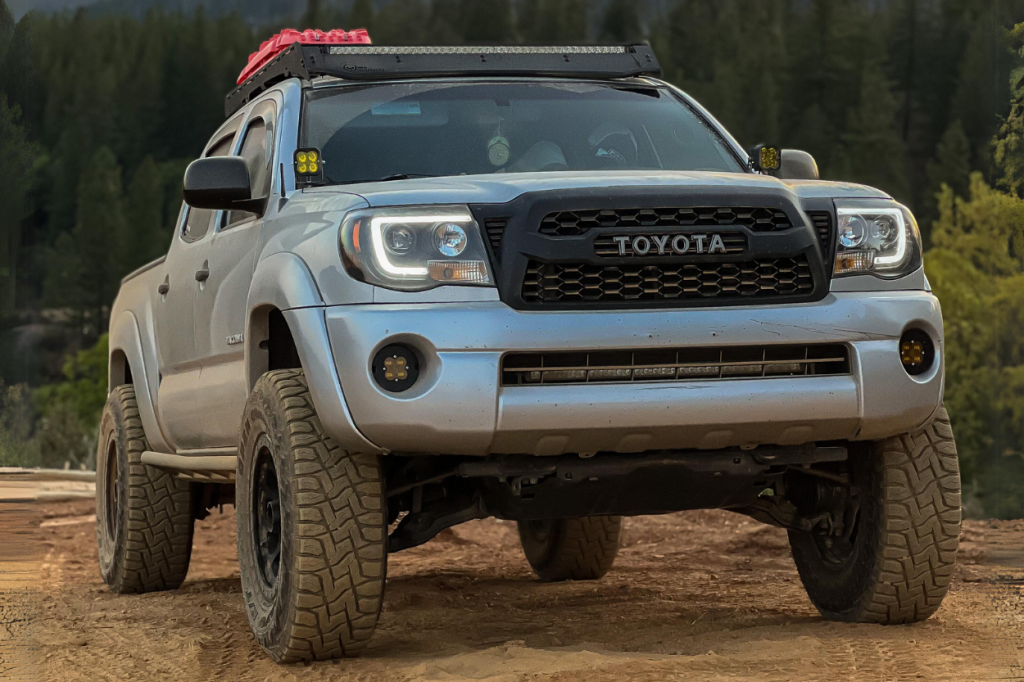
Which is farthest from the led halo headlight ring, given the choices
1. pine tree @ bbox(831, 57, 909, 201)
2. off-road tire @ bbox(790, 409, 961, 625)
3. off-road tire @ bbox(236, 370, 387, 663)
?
pine tree @ bbox(831, 57, 909, 201)

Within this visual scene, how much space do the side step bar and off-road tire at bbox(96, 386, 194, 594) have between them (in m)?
0.30

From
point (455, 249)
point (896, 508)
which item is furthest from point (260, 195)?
point (896, 508)

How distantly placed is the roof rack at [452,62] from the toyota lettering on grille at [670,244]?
6.11 ft

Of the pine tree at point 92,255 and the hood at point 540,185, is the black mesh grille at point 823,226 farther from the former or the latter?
the pine tree at point 92,255

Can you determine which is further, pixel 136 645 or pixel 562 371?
pixel 136 645

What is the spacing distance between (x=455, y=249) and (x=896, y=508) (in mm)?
1786

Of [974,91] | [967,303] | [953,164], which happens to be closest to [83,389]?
[967,303]

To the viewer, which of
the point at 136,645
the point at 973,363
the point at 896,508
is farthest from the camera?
the point at 973,363

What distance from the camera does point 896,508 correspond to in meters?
5.01

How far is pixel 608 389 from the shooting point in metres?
4.38

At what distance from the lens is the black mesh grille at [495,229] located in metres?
4.49

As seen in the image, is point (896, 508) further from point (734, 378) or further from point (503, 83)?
point (503, 83)

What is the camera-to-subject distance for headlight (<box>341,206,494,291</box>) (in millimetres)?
4449

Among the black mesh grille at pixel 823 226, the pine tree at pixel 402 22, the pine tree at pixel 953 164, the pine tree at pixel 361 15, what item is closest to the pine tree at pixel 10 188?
the black mesh grille at pixel 823 226
